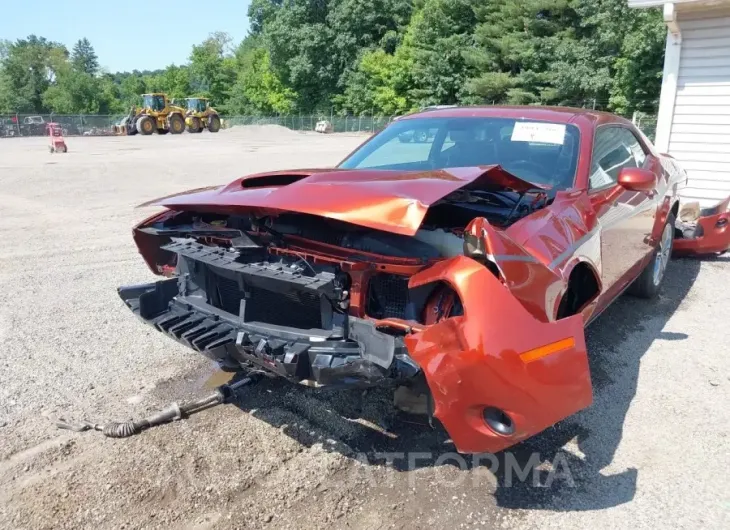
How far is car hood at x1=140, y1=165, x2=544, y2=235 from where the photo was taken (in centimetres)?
232

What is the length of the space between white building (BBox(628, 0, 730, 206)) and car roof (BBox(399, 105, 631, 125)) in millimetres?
5486

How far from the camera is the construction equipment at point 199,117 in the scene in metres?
41.2

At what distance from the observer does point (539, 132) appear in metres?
3.83

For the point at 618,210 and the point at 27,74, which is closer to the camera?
the point at 618,210

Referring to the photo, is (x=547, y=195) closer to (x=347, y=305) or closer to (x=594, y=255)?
(x=594, y=255)

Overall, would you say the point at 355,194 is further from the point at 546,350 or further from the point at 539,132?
the point at 539,132

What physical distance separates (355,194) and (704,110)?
27.6 ft

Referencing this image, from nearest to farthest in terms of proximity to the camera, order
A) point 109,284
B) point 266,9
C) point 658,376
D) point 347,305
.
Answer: point 347,305, point 658,376, point 109,284, point 266,9

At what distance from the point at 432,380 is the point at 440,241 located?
0.64m

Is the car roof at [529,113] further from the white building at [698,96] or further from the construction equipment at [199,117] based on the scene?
the construction equipment at [199,117]

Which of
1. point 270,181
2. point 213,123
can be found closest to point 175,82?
point 213,123

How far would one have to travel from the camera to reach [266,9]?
229ft

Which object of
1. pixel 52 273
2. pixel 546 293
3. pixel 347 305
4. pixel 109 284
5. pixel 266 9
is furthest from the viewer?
pixel 266 9

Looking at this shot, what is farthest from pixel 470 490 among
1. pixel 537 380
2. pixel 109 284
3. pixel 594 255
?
pixel 109 284
